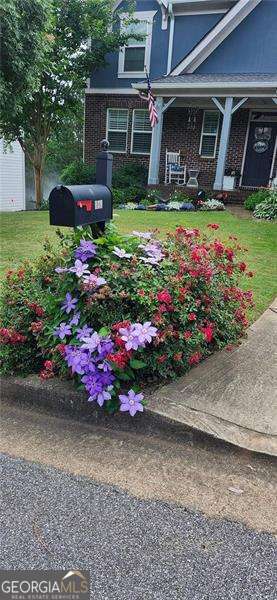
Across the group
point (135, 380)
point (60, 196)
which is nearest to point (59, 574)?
point (135, 380)

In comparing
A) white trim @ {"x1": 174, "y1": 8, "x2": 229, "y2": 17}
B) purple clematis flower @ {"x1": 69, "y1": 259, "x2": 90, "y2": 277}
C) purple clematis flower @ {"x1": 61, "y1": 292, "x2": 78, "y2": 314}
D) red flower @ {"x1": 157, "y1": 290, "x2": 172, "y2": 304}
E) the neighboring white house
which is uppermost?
white trim @ {"x1": 174, "y1": 8, "x2": 229, "y2": 17}

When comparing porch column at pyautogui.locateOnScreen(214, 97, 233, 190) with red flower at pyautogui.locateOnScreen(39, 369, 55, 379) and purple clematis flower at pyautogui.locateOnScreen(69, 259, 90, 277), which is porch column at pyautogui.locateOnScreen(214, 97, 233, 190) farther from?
red flower at pyautogui.locateOnScreen(39, 369, 55, 379)

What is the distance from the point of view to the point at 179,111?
16.5 metres

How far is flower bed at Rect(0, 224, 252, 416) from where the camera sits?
272 centimetres

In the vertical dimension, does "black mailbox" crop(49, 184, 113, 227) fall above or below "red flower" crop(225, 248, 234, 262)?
above

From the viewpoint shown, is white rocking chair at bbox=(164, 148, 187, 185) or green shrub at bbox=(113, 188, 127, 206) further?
white rocking chair at bbox=(164, 148, 187, 185)

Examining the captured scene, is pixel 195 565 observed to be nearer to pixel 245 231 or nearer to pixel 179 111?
pixel 245 231

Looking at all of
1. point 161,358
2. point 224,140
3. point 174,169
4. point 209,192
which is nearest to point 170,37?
point 174,169

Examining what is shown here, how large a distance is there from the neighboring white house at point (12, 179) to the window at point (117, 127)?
606 centimetres

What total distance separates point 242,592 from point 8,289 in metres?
2.58

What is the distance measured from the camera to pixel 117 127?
59.1ft

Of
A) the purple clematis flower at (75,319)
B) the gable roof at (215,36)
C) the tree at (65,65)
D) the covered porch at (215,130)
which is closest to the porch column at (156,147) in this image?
the covered porch at (215,130)

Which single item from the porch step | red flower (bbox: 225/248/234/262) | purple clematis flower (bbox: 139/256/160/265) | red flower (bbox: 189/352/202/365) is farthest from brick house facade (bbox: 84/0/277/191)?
red flower (bbox: 189/352/202/365)

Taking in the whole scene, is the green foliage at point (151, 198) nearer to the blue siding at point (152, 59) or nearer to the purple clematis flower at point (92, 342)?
the blue siding at point (152, 59)
